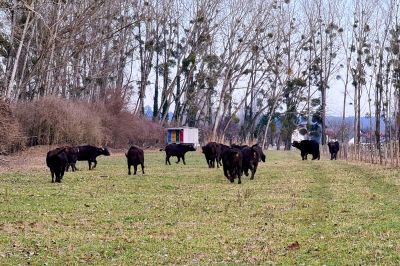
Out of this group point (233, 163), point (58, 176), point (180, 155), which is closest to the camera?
point (58, 176)

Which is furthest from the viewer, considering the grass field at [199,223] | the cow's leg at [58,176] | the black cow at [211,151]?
the black cow at [211,151]

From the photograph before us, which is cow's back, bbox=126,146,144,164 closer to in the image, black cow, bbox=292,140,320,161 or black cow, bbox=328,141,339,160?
black cow, bbox=292,140,320,161

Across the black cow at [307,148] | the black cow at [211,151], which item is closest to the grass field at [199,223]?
the black cow at [211,151]

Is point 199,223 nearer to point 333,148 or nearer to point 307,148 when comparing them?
point 307,148

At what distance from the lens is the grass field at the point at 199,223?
9.83 meters

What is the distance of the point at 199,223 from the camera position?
13.0 m

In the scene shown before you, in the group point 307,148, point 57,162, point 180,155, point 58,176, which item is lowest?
point 58,176

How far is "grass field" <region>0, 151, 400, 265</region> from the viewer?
9.83 m

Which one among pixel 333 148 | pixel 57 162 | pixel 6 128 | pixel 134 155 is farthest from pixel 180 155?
pixel 333 148

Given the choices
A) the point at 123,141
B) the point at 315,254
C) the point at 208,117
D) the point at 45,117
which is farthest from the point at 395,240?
the point at 208,117

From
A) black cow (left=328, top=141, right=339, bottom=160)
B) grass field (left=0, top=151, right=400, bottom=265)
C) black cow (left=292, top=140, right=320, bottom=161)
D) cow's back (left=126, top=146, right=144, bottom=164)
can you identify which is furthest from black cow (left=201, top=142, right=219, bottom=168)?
black cow (left=328, top=141, right=339, bottom=160)

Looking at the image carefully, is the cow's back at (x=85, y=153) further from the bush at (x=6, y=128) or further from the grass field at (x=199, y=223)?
the grass field at (x=199, y=223)

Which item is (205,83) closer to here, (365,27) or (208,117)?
(208,117)

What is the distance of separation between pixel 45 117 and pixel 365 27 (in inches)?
1476
